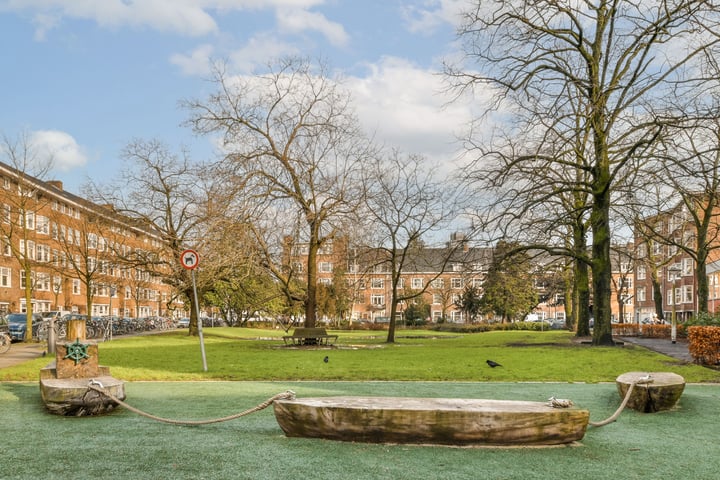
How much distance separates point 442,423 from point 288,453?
4.74 ft

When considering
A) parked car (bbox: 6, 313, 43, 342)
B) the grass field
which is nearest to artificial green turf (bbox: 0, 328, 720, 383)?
the grass field

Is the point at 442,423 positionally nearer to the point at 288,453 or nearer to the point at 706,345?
the point at 288,453

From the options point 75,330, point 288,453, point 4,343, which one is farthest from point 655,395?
point 4,343

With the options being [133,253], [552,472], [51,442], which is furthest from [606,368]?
[133,253]

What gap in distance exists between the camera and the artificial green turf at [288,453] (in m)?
5.60

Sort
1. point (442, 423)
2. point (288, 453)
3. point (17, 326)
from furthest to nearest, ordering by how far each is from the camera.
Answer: point (17, 326)
point (442, 423)
point (288, 453)

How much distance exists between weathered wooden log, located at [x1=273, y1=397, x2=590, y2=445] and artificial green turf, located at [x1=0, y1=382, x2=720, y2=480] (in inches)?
4.6

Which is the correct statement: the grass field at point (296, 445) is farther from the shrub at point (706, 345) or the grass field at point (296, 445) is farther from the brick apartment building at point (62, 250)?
the brick apartment building at point (62, 250)

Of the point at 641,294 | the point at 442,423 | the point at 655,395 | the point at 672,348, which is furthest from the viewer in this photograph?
the point at 641,294

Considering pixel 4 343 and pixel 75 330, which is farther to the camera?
pixel 4 343

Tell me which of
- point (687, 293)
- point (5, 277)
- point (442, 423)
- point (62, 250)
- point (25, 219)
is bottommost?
point (442, 423)

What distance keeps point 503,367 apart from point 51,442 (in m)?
13.2

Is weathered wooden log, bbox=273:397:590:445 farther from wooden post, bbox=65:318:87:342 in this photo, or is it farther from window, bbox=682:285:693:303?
window, bbox=682:285:693:303

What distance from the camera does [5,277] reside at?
60.2 metres
